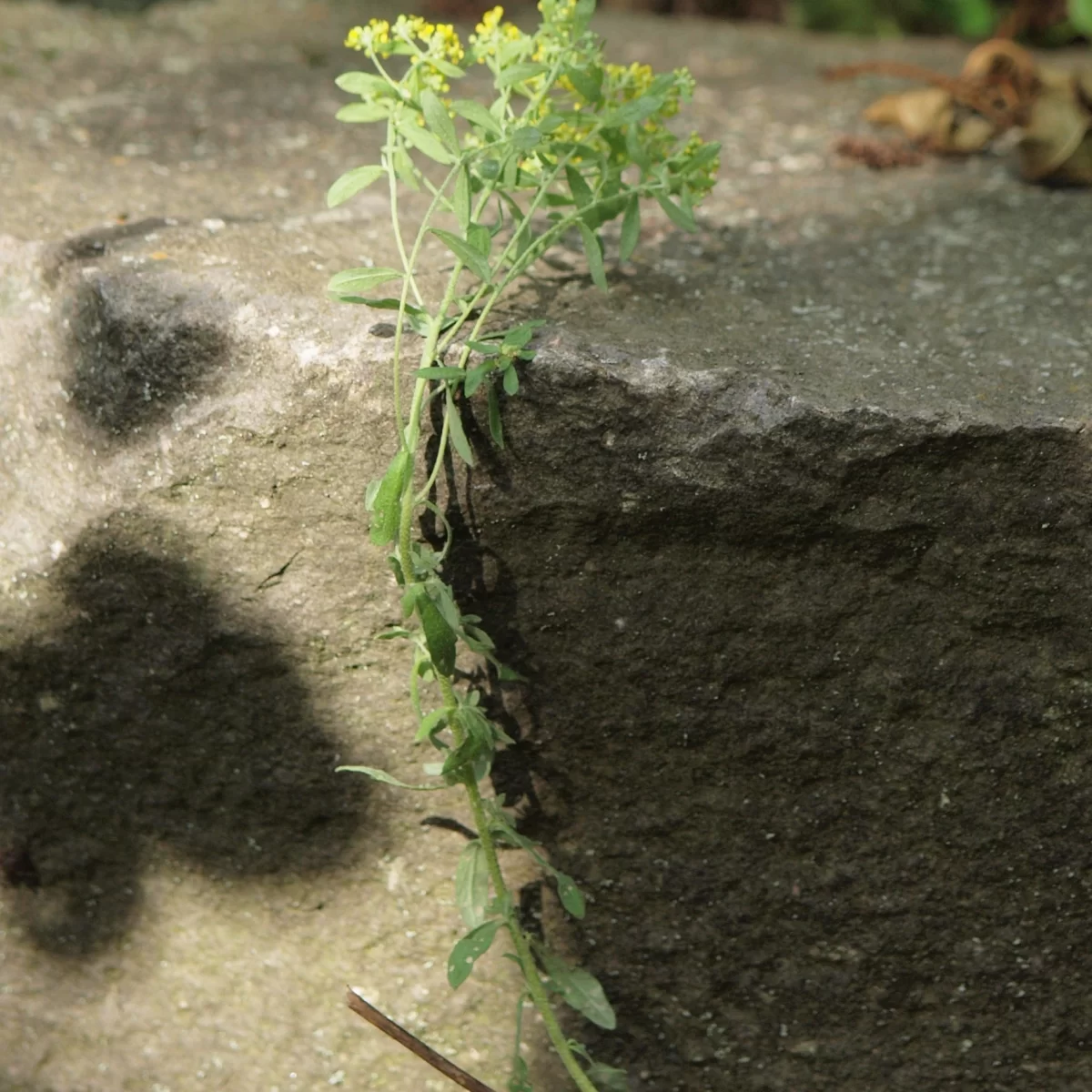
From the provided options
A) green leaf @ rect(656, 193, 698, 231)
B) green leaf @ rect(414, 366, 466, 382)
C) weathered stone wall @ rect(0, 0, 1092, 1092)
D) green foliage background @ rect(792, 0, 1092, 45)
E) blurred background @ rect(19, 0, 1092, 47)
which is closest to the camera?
green leaf @ rect(414, 366, 466, 382)

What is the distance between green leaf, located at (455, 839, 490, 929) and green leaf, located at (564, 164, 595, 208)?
0.74 m

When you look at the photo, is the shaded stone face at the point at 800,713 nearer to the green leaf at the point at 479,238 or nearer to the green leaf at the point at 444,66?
the green leaf at the point at 479,238

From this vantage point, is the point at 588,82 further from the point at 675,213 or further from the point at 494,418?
the point at 494,418

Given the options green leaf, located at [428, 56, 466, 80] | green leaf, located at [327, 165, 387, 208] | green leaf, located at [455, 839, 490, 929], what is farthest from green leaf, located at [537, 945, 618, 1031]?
green leaf, located at [428, 56, 466, 80]

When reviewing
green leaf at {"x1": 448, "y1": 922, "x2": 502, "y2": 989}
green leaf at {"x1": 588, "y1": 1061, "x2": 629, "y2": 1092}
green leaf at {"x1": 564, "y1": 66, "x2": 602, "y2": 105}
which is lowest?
green leaf at {"x1": 588, "y1": 1061, "x2": 629, "y2": 1092}

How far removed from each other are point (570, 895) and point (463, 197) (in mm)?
770

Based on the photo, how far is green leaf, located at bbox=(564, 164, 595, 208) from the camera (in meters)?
1.47

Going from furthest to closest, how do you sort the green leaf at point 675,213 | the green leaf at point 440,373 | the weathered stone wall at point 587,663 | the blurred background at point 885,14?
1. the blurred background at point 885,14
2. the green leaf at point 675,213
3. the weathered stone wall at point 587,663
4. the green leaf at point 440,373

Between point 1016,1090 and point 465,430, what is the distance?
41.3 inches

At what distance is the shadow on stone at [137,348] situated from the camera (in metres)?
1.49

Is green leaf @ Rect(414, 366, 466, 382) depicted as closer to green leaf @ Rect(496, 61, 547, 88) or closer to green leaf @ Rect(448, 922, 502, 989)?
green leaf @ Rect(496, 61, 547, 88)

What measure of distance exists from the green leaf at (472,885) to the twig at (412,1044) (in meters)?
0.16

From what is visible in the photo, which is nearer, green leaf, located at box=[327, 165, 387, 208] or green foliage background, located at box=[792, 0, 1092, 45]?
green leaf, located at box=[327, 165, 387, 208]

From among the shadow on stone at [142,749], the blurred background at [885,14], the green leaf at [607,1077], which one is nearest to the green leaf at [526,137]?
the shadow on stone at [142,749]
